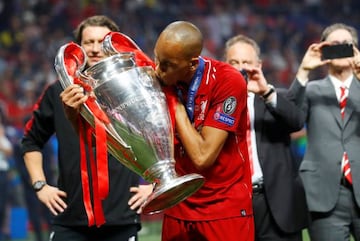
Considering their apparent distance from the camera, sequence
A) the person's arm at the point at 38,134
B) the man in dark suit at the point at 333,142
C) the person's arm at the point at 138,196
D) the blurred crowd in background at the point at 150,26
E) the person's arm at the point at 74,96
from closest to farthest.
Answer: the person's arm at the point at 74,96, the person's arm at the point at 138,196, the person's arm at the point at 38,134, the man in dark suit at the point at 333,142, the blurred crowd in background at the point at 150,26

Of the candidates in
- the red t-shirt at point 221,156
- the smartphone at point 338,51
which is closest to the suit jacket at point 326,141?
the smartphone at point 338,51

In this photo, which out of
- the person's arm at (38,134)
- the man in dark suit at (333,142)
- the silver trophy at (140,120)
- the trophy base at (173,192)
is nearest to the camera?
the trophy base at (173,192)

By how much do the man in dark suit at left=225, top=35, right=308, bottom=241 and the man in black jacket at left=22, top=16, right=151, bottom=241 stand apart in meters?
0.76

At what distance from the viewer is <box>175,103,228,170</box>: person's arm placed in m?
3.82

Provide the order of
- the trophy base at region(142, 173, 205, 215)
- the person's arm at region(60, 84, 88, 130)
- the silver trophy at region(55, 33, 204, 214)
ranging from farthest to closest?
the person's arm at region(60, 84, 88, 130), the silver trophy at region(55, 33, 204, 214), the trophy base at region(142, 173, 205, 215)

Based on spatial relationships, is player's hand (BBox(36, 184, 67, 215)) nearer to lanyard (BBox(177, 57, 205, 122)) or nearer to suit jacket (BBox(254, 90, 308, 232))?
suit jacket (BBox(254, 90, 308, 232))

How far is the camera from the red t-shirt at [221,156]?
393 cm

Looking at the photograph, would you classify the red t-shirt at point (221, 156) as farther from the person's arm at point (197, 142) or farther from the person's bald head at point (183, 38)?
the person's bald head at point (183, 38)

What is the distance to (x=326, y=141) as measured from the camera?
5.47 meters

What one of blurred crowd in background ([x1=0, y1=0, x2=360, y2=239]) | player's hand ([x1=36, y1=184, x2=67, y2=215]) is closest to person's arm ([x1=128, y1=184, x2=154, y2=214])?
player's hand ([x1=36, y1=184, x2=67, y2=215])

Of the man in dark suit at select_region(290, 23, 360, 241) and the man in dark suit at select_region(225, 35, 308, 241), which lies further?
the man in dark suit at select_region(290, 23, 360, 241)

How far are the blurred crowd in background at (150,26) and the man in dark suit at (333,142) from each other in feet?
23.2

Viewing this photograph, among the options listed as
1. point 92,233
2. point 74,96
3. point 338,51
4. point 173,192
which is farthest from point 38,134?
point 338,51

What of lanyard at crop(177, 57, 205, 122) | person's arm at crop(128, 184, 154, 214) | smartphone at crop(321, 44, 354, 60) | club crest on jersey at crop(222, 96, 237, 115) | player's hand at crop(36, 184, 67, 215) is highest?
smartphone at crop(321, 44, 354, 60)
